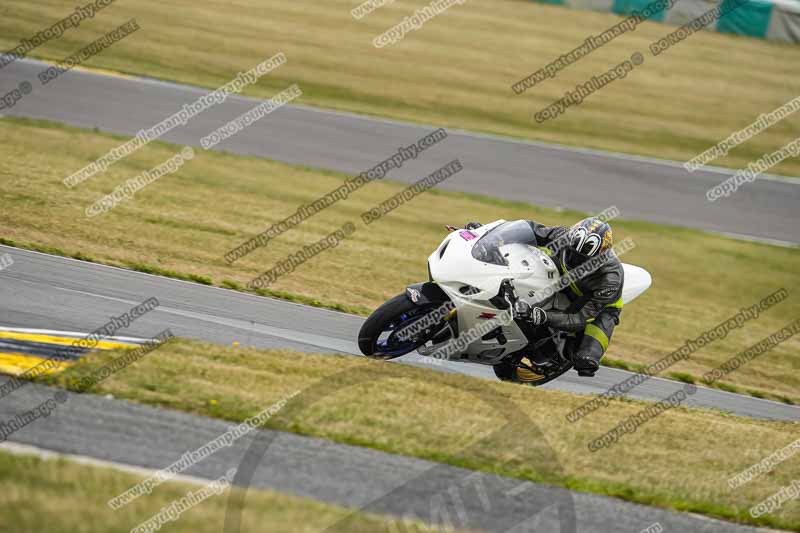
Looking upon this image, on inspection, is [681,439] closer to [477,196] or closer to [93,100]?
[477,196]

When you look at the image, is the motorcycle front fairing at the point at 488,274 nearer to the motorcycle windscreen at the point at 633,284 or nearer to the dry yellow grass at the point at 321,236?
the motorcycle windscreen at the point at 633,284

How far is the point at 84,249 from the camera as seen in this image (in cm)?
1084

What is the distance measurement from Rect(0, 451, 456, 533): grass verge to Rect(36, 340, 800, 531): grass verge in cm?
105

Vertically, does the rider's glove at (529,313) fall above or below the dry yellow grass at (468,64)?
above

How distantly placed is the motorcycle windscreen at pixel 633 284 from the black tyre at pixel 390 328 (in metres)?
2.28

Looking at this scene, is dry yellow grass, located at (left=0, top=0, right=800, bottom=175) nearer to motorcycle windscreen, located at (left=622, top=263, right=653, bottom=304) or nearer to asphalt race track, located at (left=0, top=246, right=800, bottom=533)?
motorcycle windscreen, located at (left=622, top=263, right=653, bottom=304)

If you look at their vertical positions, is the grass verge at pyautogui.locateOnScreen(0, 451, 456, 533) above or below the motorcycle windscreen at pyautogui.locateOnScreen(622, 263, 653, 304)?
above

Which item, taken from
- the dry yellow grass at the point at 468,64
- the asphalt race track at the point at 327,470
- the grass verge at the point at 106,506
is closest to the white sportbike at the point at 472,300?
the asphalt race track at the point at 327,470

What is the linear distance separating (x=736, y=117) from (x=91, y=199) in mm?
21563

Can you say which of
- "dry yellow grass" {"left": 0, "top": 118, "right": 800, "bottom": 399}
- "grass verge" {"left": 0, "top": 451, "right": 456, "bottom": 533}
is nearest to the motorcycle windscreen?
"dry yellow grass" {"left": 0, "top": 118, "right": 800, "bottom": 399}

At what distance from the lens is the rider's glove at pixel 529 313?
7855 millimetres

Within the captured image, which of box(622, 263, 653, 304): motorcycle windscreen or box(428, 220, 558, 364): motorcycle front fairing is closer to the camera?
box(428, 220, 558, 364): motorcycle front fairing

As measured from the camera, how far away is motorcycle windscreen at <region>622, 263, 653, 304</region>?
29.2 ft

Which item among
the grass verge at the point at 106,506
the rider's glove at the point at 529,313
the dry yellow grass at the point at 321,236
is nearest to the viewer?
the grass verge at the point at 106,506
